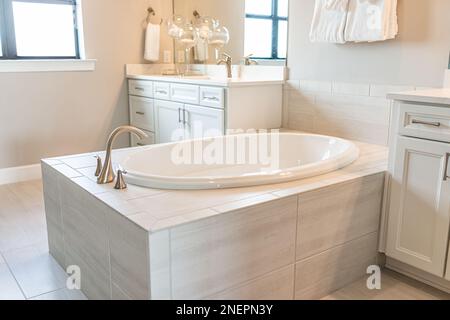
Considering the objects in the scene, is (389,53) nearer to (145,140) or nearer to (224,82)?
(224,82)

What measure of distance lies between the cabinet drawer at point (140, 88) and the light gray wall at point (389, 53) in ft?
4.31

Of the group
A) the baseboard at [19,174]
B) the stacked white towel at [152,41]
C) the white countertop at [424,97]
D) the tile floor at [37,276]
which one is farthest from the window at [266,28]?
the baseboard at [19,174]

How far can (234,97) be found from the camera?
9.75 ft

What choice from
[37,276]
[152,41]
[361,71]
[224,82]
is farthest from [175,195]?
[152,41]

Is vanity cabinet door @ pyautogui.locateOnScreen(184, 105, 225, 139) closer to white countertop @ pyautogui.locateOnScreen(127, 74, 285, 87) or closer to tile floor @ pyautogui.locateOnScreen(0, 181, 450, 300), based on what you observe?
A: white countertop @ pyautogui.locateOnScreen(127, 74, 285, 87)

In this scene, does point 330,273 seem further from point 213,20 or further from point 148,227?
point 213,20

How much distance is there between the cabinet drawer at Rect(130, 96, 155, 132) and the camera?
3822 mm

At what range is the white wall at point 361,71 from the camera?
2.34 meters

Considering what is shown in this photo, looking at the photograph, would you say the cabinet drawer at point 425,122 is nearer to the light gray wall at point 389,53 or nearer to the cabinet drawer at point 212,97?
the light gray wall at point 389,53

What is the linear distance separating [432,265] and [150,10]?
333 cm

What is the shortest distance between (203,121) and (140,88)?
3.41 ft

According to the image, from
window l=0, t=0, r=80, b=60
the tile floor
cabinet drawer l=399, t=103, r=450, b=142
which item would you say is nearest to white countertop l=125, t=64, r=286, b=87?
window l=0, t=0, r=80, b=60

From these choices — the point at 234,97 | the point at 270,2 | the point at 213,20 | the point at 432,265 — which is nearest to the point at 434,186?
the point at 432,265

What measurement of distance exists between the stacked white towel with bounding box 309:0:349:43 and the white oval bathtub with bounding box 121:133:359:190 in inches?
25.6
